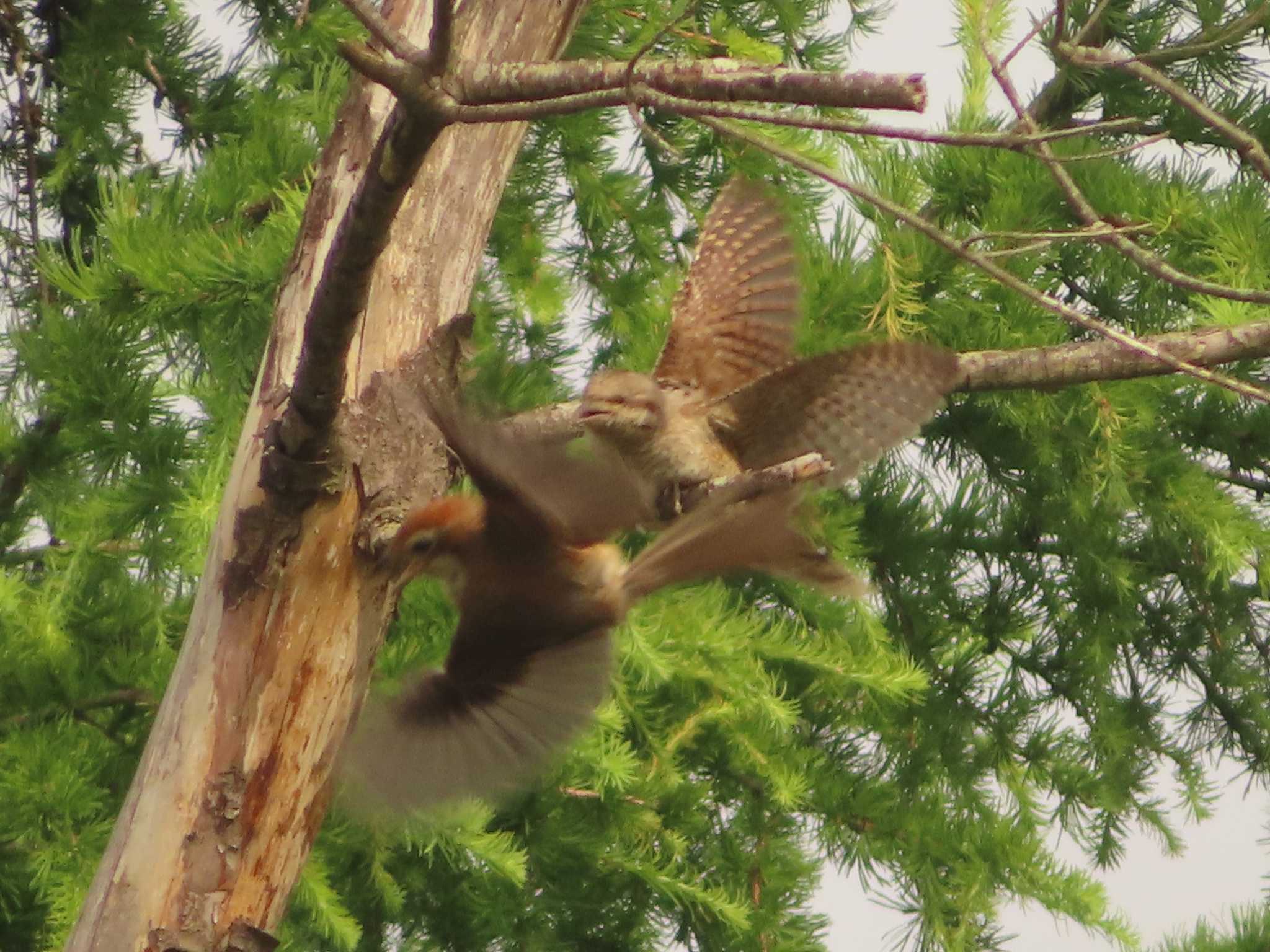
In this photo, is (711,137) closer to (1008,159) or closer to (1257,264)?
(1008,159)

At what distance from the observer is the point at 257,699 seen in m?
1.43

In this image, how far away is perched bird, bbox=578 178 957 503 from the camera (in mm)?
1639

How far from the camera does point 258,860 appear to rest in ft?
4.63

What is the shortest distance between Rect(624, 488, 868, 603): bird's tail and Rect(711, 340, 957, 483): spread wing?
0.11 metres

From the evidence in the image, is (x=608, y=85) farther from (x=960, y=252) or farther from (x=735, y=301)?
(x=735, y=301)

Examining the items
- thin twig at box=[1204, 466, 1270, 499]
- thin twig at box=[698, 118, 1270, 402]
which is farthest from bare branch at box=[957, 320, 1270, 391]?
thin twig at box=[1204, 466, 1270, 499]

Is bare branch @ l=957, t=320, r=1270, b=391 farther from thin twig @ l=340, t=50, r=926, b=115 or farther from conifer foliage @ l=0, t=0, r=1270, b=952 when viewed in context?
thin twig @ l=340, t=50, r=926, b=115

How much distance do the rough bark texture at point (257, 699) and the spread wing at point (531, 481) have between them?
177 millimetres

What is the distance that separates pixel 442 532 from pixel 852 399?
0.51 metres

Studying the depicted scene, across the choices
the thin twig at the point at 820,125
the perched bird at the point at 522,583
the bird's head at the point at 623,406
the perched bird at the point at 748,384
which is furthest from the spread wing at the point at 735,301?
the thin twig at the point at 820,125

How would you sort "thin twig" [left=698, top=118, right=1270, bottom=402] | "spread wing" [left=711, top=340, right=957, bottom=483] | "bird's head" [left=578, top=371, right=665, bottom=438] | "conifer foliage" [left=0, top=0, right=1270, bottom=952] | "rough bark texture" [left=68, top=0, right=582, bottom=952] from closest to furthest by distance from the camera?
1. "thin twig" [left=698, top=118, right=1270, bottom=402]
2. "rough bark texture" [left=68, top=0, right=582, bottom=952]
3. "spread wing" [left=711, top=340, right=957, bottom=483]
4. "bird's head" [left=578, top=371, right=665, bottom=438]
5. "conifer foliage" [left=0, top=0, right=1270, bottom=952]

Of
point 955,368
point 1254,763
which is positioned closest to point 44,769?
point 955,368

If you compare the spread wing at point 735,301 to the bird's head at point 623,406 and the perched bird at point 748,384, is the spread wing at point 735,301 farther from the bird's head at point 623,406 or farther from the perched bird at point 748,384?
the bird's head at point 623,406

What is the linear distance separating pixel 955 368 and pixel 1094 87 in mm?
1705
